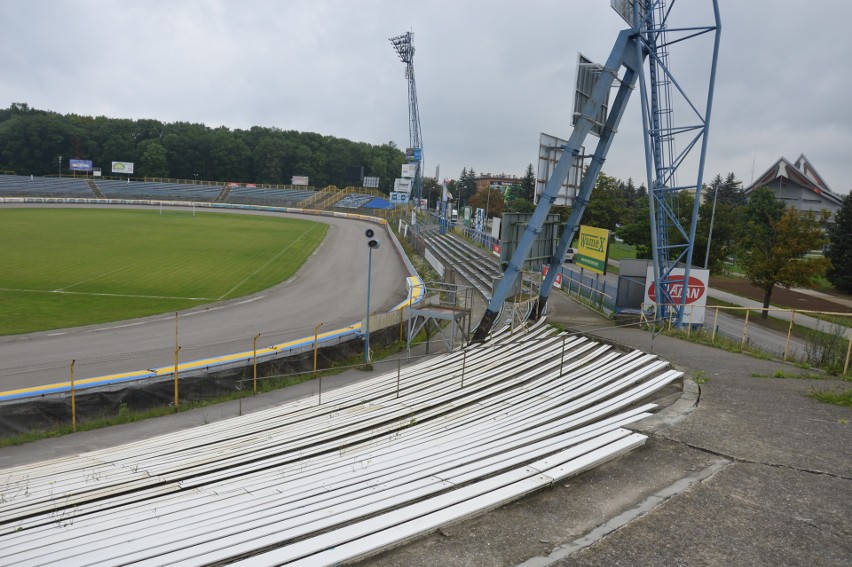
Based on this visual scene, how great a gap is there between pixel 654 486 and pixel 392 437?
4.36 meters

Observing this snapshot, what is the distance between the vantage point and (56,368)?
1658cm

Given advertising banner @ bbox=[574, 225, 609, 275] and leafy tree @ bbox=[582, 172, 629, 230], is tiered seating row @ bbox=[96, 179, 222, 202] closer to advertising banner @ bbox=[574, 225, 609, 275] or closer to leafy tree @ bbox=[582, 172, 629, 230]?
leafy tree @ bbox=[582, 172, 629, 230]

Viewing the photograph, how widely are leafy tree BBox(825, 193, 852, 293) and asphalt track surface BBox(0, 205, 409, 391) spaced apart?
40.4 meters

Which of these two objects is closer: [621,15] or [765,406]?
[765,406]

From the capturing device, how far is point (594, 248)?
2870cm

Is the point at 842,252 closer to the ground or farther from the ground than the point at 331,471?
farther from the ground

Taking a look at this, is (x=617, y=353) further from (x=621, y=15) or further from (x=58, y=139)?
(x=58, y=139)

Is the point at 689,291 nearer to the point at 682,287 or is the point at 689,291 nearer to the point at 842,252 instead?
the point at 682,287

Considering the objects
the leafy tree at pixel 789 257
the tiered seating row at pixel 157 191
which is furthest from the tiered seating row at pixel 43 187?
the leafy tree at pixel 789 257

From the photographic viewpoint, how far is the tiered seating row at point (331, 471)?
5.61m

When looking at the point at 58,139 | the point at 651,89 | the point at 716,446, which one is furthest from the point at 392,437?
the point at 58,139

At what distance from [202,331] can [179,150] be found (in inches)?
4858

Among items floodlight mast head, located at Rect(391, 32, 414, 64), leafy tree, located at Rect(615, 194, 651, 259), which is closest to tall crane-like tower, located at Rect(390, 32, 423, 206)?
floodlight mast head, located at Rect(391, 32, 414, 64)

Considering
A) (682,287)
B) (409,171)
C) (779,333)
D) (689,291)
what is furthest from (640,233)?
(409,171)
